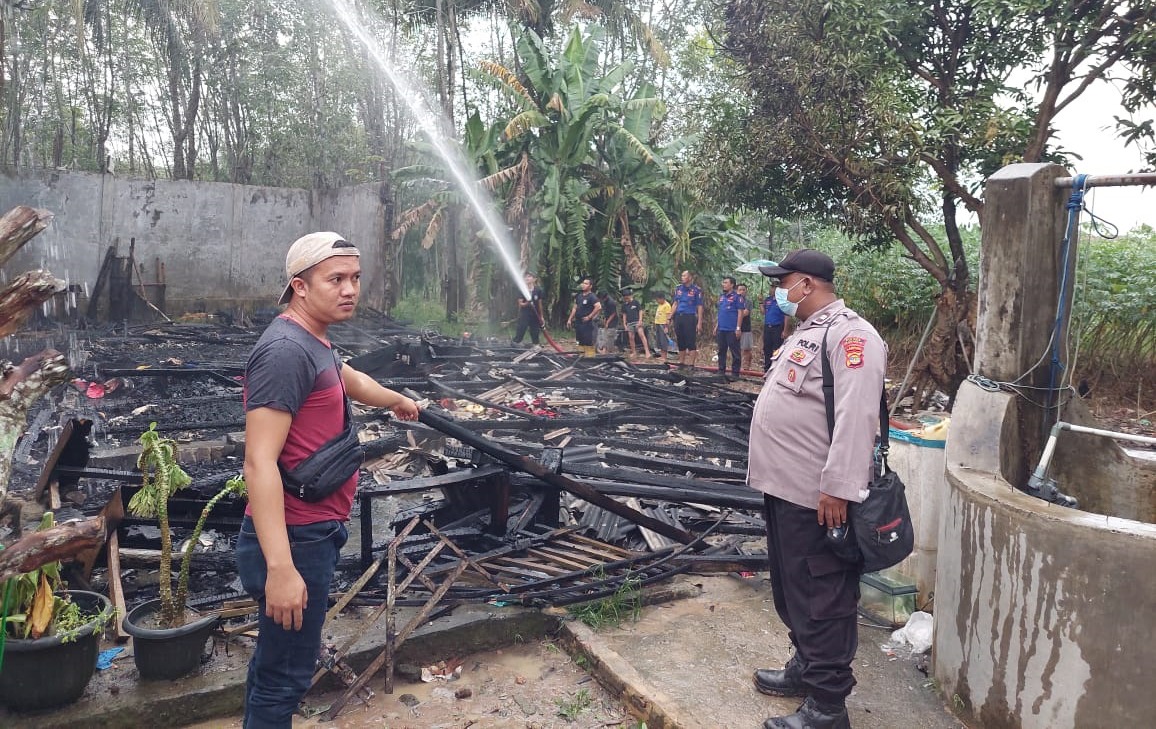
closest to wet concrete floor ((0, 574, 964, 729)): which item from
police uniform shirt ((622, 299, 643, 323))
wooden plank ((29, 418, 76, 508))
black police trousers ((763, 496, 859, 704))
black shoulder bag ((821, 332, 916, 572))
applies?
black police trousers ((763, 496, 859, 704))

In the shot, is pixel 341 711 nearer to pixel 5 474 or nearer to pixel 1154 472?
pixel 5 474

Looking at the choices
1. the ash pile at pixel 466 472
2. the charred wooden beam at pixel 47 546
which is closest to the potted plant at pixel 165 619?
the charred wooden beam at pixel 47 546

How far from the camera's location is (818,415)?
3.01m

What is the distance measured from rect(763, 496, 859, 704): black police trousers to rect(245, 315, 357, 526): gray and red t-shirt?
179 centimetres

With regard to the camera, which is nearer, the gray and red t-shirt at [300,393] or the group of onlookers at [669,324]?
the gray and red t-shirt at [300,393]

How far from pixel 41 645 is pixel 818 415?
10.8 ft

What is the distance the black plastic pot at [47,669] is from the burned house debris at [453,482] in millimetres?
734

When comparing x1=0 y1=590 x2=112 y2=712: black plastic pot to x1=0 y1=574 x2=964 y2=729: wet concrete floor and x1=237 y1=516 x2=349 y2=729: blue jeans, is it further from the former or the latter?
x1=237 y1=516 x2=349 y2=729: blue jeans

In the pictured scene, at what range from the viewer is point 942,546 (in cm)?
350

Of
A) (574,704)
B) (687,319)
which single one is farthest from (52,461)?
(687,319)

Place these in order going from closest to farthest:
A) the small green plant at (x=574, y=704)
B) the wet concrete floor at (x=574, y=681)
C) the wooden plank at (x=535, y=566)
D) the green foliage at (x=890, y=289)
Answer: the wet concrete floor at (x=574, y=681) < the small green plant at (x=574, y=704) < the wooden plank at (x=535, y=566) < the green foliage at (x=890, y=289)

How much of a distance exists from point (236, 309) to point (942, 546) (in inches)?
789

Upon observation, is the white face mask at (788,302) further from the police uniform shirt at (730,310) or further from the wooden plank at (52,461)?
the police uniform shirt at (730,310)

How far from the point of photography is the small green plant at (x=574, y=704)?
3510 mm
